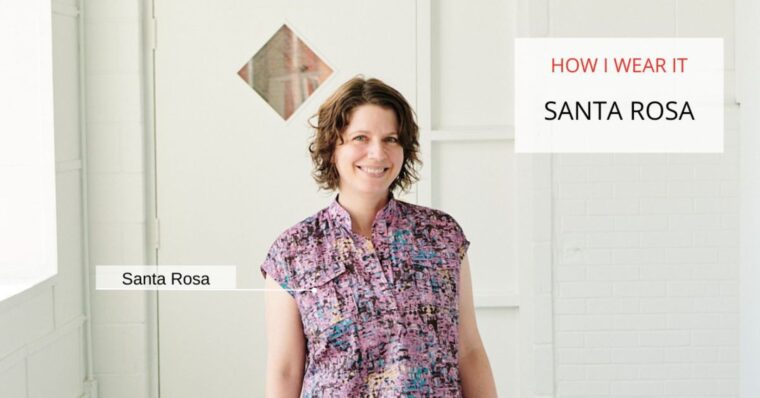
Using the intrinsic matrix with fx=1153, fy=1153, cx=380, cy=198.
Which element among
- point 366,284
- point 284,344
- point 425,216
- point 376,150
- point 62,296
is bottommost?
point 62,296

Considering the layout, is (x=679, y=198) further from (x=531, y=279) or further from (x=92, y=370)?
(x=92, y=370)

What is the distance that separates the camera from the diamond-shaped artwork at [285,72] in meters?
4.27

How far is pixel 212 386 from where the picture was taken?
4.33m

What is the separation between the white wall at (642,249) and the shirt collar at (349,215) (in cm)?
216

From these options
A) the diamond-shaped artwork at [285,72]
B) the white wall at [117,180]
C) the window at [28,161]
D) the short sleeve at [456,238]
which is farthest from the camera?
the diamond-shaped artwork at [285,72]

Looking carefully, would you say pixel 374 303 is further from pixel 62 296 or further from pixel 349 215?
pixel 62 296

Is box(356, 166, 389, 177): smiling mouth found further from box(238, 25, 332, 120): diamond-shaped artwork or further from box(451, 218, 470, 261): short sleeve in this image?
box(238, 25, 332, 120): diamond-shaped artwork

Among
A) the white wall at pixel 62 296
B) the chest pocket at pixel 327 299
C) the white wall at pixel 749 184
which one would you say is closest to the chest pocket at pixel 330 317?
the chest pocket at pixel 327 299

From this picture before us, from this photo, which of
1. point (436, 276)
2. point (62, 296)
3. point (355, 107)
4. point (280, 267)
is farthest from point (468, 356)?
point (62, 296)

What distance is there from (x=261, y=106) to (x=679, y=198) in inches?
62.0

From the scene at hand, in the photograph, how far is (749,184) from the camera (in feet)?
13.6

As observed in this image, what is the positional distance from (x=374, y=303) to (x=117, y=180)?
92.5 inches

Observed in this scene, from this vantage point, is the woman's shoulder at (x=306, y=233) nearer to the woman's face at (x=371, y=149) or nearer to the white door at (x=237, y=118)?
the woman's face at (x=371, y=149)

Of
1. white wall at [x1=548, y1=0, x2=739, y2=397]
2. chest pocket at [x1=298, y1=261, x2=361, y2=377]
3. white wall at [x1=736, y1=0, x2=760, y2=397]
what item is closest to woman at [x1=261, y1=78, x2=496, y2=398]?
chest pocket at [x1=298, y1=261, x2=361, y2=377]
